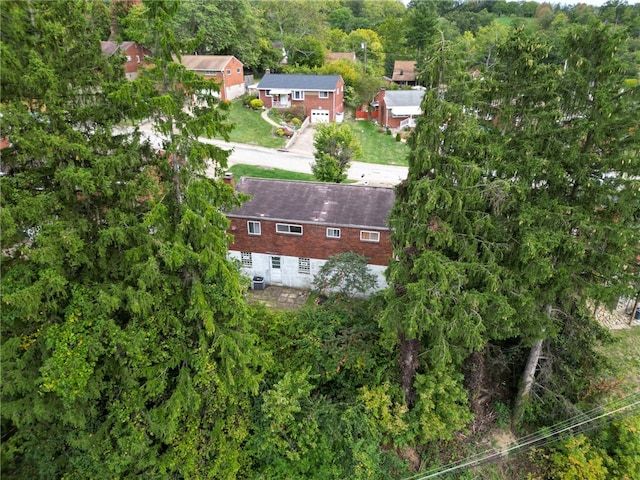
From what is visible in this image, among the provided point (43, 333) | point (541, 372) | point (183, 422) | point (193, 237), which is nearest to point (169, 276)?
point (193, 237)

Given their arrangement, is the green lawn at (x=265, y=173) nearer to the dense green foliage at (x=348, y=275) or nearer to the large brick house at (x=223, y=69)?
the dense green foliage at (x=348, y=275)

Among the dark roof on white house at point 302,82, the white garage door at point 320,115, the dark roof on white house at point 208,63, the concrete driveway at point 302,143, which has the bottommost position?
the concrete driveway at point 302,143

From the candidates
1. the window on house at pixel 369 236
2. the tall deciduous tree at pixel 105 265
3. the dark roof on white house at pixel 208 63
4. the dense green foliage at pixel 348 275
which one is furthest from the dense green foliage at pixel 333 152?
the dark roof on white house at pixel 208 63

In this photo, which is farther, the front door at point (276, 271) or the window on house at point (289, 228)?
the front door at point (276, 271)

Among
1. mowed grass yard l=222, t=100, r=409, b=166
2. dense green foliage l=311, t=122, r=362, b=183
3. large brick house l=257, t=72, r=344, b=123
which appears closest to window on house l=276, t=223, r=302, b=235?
dense green foliage l=311, t=122, r=362, b=183

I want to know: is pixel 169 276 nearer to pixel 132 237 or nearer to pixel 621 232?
pixel 132 237

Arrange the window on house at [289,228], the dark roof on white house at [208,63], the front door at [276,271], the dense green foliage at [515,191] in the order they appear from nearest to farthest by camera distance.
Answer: the dense green foliage at [515,191], the window on house at [289,228], the front door at [276,271], the dark roof on white house at [208,63]

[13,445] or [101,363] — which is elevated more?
[101,363]

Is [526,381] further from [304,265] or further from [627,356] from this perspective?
[304,265]

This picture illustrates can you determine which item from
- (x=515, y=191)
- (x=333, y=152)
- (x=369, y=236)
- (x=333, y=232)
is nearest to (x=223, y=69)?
(x=333, y=152)
